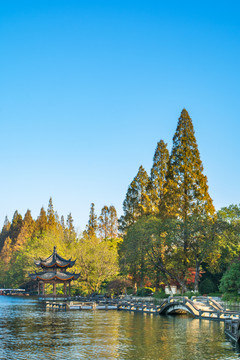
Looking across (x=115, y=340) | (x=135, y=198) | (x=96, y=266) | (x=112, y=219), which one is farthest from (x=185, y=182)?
(x=112, y=219)

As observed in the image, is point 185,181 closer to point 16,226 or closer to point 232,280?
point 232,280

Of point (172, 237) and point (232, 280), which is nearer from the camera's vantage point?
point (232, 280)

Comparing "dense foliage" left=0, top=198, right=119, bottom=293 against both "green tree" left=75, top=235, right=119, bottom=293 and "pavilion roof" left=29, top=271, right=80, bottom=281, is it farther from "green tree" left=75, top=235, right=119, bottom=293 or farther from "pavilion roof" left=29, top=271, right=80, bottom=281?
"pavilion roof" left=29, top=271, right=80, bottom=281

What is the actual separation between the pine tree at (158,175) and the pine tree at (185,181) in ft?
22.1

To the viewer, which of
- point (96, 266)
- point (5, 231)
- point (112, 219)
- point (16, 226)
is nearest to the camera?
point (96, 266)

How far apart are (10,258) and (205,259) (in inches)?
2881

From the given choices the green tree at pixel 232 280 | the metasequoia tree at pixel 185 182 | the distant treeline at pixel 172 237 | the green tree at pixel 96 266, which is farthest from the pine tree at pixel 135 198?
the green tree at pixel 232 280

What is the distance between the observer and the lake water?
19.0 metres

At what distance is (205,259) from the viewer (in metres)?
43.9

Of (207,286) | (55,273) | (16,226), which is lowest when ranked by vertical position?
(207,286)

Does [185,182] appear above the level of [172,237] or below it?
above

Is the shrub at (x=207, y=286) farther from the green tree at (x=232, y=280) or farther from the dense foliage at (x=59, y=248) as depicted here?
the dense foliage at (x=59, y=248)

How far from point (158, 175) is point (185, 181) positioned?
9217 millimetres

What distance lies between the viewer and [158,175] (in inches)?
2280
